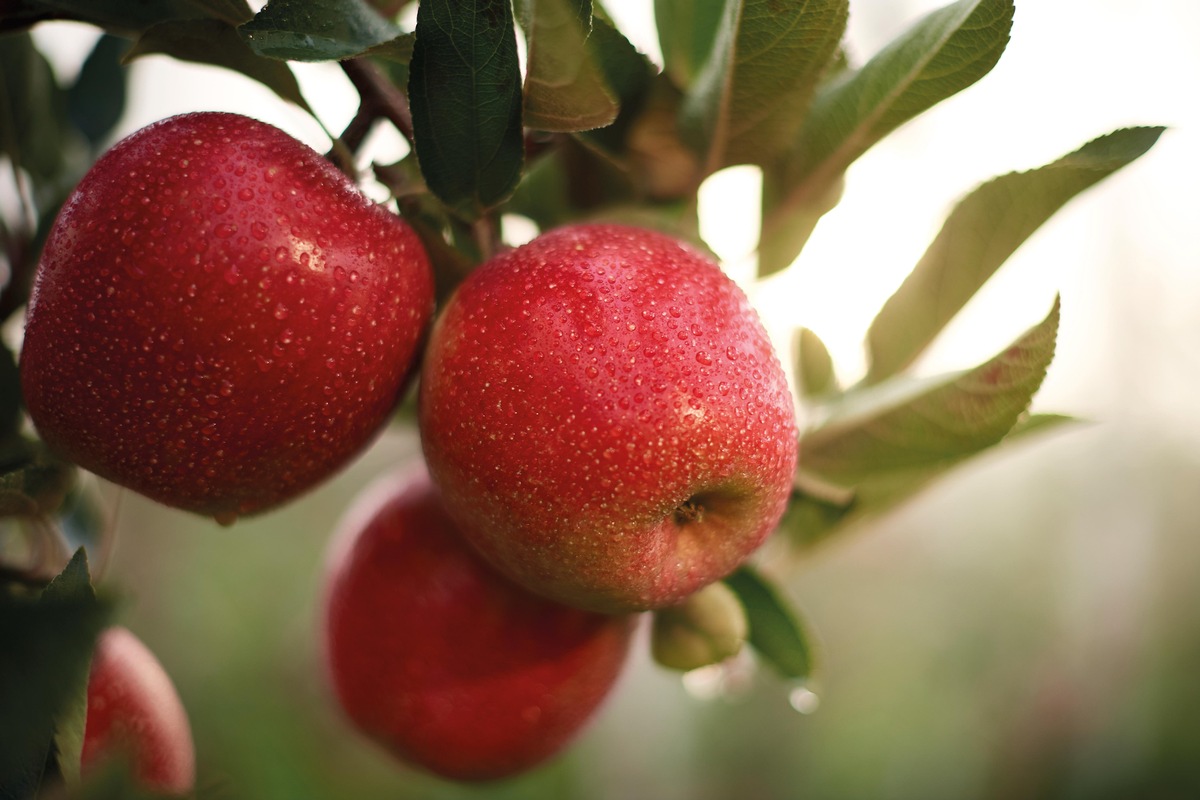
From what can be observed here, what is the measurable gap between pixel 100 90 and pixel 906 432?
60 centimetres

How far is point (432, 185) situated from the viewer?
39 cm

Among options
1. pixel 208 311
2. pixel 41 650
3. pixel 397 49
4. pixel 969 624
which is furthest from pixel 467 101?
pixel 969 624

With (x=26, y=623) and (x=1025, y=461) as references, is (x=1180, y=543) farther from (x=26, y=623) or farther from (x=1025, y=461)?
(x=26, y=623)

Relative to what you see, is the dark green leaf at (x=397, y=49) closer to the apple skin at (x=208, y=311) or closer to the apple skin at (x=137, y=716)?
the apple skin at (x=208, y=311)

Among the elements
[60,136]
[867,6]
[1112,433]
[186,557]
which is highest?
[60,136]

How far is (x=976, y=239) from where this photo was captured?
47cm

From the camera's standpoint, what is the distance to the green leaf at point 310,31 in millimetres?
329

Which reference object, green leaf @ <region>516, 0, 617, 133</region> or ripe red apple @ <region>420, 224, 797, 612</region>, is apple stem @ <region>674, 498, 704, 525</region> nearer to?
ripe red apple @ <region>420, 224, 797, 612</region>

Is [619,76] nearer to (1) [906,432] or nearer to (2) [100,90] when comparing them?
(1) [906,432]

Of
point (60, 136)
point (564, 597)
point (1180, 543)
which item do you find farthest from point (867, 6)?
point (564, 597)

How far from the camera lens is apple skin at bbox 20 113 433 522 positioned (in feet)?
1.07

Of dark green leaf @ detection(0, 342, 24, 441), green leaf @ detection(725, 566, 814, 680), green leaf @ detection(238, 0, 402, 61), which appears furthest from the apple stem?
dark green leaf @ detection(0, 342, 24, 441)

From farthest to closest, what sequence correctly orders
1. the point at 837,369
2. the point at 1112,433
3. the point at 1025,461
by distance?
1. the point at 1025,461
2. the point at 1112,433
3. the point at 837,369

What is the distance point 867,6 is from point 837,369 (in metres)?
1.88
